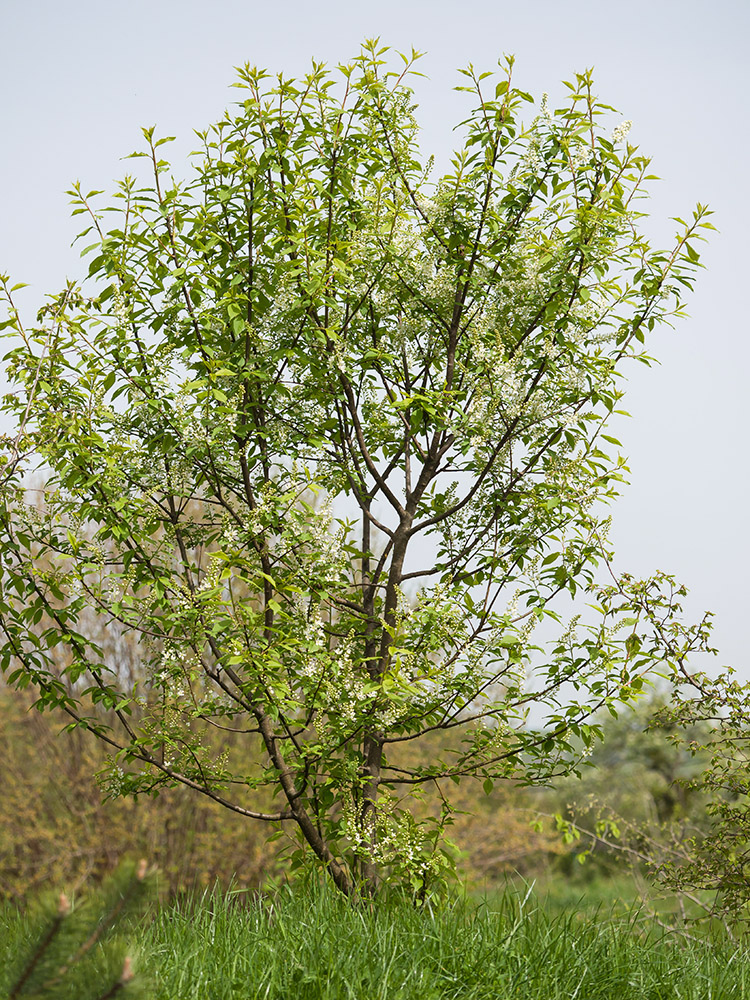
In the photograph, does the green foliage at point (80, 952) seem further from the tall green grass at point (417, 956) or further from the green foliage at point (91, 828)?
the green foliage at point (91, 828)

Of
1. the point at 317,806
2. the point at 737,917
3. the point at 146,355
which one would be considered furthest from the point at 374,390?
the point at 737,917

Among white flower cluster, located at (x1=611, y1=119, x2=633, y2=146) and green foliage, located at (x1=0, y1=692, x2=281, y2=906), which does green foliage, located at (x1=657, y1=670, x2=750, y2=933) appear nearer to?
white flower cluster, located at (x1=611, y1=119, x2=633, y2=146)

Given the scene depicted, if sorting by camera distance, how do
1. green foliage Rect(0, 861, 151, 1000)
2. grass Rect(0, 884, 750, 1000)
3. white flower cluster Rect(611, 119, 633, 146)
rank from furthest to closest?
white flower cluster Rect(611, 119, 633, 146), grass Rect(0, 884, 750, 1000), green foliage Rect(0, 861, 151, 1000)

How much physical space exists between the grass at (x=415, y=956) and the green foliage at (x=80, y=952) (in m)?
1.04

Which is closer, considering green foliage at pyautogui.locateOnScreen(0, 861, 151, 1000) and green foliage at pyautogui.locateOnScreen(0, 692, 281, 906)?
green foliage at pyautogui.locateOnScreen(0, 861, 151, 1000)

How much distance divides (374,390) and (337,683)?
1593 mm

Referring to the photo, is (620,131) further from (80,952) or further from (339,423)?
(80,952)

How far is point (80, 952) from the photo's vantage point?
1727 millimetres

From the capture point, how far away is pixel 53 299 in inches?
169

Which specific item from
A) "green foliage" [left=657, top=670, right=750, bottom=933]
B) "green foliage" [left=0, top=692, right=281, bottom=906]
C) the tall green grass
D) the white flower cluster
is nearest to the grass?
the tall green grass

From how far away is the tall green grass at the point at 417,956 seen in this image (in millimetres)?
2938

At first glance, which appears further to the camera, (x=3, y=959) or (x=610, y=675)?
(x=610, y=675)

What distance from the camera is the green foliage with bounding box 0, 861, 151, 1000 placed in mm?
1667

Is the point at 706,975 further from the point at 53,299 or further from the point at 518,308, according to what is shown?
the point at 53,299
